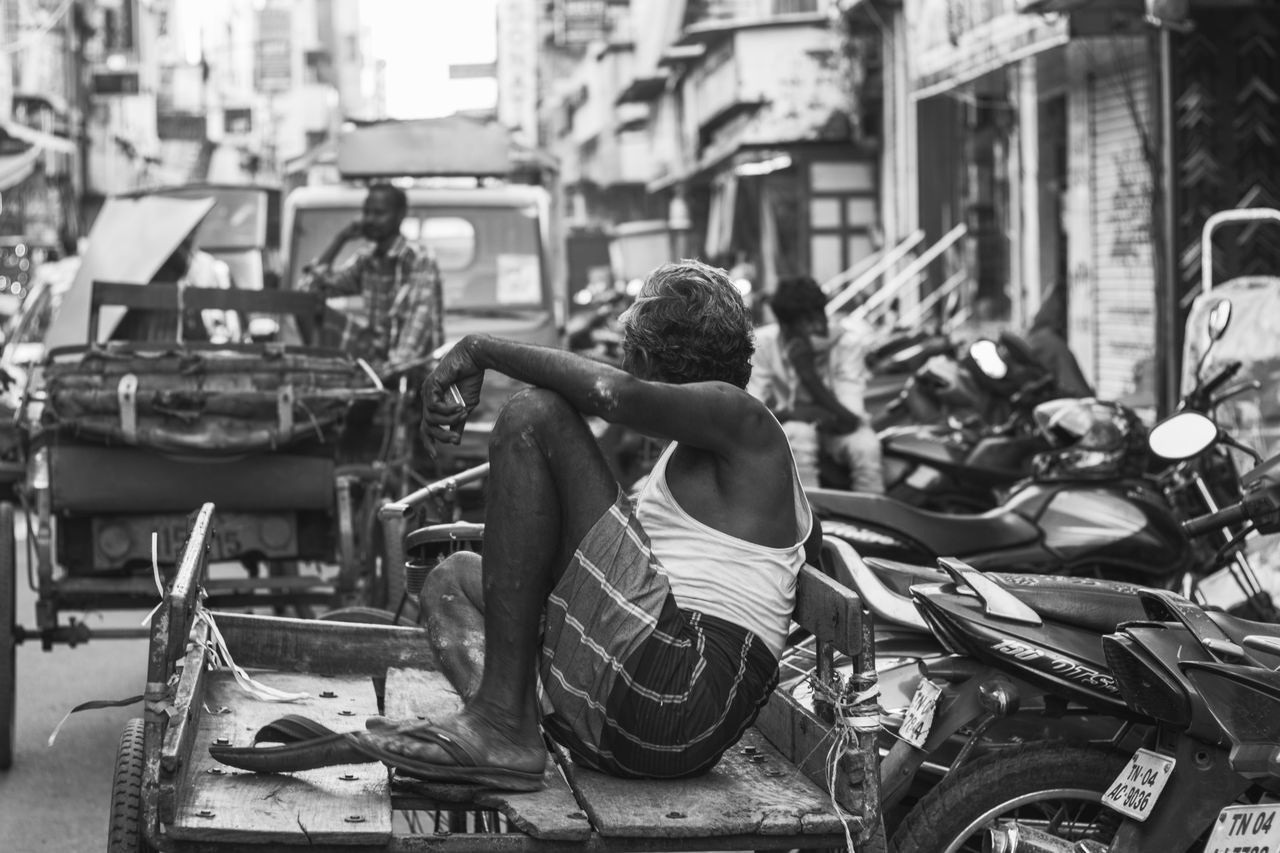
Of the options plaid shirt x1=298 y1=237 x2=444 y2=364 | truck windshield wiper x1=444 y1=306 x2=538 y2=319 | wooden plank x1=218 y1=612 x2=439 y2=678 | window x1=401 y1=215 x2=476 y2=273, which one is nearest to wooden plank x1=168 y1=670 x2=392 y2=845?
wooden plank x1=218 y1=612 x2=439 y2=678

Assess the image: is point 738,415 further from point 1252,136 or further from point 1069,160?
point 1069,160

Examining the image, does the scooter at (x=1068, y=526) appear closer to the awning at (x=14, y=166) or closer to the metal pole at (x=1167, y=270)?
the metal pole at (x=1167, y=270)

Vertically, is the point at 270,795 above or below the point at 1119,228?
below

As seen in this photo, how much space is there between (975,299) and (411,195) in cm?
1060

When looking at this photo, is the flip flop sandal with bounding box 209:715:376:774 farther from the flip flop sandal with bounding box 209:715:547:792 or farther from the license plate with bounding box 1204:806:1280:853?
the license plate with bounding box 1204:806:1280:853

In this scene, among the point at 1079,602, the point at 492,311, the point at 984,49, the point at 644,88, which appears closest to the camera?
the point at 1079,602

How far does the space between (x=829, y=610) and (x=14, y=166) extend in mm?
29762

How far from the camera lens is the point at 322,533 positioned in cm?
746

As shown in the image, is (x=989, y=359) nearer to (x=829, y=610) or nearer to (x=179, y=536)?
(x=179, y=536)

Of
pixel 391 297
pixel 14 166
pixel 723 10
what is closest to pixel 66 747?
pixel 391 297

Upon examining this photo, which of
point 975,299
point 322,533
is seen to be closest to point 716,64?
point 975,299

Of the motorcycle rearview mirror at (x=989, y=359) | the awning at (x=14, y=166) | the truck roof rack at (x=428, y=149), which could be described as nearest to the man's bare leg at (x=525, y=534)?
the motorcycle rearview mirror at (x=989, y=359)

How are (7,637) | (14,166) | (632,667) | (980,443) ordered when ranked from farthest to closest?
(14,166)
(980,443)
(7,637)
(632,667)

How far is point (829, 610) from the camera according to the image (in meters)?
3.65
